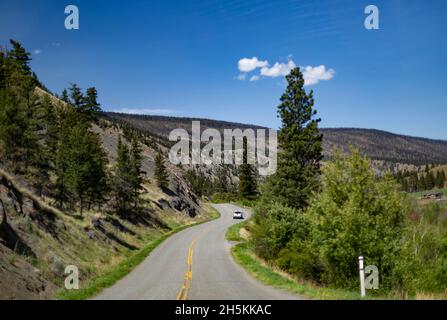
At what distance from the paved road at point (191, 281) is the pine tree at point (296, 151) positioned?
11.8m

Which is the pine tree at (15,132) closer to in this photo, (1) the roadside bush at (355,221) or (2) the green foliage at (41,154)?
(2) the green foliage at (41,154)

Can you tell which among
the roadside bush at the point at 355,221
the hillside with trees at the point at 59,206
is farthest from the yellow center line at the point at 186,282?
the roadside bush at the point at 355,221

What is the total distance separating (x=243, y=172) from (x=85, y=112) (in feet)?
123

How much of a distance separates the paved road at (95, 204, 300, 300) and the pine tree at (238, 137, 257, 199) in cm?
5740

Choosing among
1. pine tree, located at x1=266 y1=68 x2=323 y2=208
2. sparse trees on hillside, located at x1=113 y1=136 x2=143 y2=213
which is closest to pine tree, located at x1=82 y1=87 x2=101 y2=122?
sparse trees on hillside, located at x1=113 y1=136 x2=143 y2=213

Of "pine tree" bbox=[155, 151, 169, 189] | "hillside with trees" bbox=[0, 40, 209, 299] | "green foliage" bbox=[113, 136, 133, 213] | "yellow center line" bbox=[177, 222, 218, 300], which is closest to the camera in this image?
"yellow center line" bbox=[177, 222, 218, 300]

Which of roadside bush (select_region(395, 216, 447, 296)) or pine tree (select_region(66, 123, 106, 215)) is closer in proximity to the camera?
roadside bush (select_region(395, 216, 447, 296))

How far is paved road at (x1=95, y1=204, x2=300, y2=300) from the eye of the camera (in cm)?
1255

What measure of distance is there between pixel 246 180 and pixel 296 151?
50.6 metres

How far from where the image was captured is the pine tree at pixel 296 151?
35.1m

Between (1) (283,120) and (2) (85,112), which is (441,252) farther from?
(2) (85,112)

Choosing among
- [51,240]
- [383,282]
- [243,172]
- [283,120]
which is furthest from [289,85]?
[243,172]

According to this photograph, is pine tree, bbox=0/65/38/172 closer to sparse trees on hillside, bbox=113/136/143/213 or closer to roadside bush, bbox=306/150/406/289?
sparse trees on hillside, bbox=113/136/143/213
